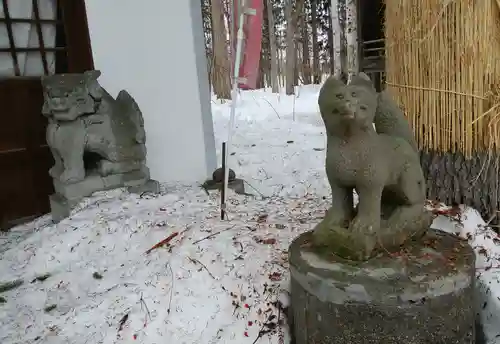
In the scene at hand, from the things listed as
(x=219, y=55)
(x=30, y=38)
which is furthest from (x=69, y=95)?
(x=219, y=55)

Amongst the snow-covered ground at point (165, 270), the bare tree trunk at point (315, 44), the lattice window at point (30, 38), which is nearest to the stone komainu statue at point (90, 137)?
the snow-covered ground at point (165, 270)

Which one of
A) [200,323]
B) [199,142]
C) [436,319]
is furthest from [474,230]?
[199,142]

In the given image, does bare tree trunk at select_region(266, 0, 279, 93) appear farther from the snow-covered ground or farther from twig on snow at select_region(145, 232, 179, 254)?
twig on snow at select_region(145, 232, 179, 254)

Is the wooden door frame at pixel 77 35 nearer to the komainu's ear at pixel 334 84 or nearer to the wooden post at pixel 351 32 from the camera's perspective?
the wooden post at pixel 351 32

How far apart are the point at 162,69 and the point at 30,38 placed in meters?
1.04

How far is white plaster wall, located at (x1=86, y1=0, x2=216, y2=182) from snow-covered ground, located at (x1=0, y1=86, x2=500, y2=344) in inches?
23.0

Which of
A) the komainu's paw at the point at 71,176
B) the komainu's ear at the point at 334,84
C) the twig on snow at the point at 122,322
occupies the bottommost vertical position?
the twig on snow at the point at 122,322

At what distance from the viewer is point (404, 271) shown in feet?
5.38

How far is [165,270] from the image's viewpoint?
7.75ft

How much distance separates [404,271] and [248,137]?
17.0 feet

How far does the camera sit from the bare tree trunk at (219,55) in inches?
385

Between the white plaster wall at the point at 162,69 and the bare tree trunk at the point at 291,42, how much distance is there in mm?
6646

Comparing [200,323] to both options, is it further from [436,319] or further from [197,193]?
[197,193]

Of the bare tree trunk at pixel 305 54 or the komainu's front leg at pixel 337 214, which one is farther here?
the bare tree trunk at pixel 305 54
